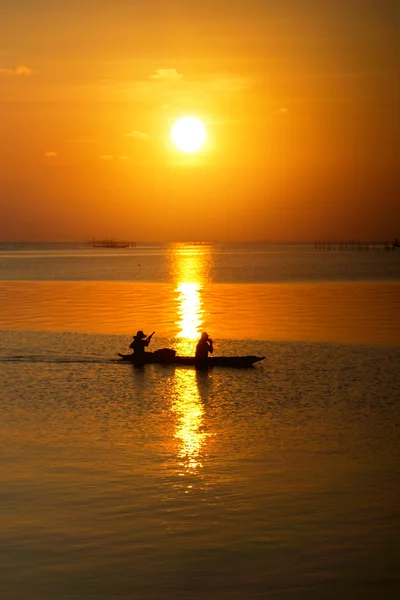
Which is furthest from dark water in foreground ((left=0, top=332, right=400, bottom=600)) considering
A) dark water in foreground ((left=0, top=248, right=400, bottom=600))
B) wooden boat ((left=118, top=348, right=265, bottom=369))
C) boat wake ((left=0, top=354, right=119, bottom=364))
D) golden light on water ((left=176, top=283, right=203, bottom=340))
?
golden light on water ((left=176, top=283, right=203, bottom=340))

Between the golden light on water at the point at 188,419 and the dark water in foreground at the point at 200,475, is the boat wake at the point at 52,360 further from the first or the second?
the golden light on water at the point at 188,419

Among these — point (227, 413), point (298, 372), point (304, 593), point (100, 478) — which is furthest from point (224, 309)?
point (304, 593)

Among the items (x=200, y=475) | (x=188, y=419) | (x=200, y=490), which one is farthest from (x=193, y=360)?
(x=200, y=490)

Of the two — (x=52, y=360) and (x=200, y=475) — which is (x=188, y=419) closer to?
(x=200, y=475)

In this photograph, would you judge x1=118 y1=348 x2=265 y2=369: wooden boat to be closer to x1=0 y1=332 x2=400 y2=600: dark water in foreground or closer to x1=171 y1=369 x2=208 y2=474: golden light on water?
x1=171 y1=369 x2=208 y2=474: golden light on water

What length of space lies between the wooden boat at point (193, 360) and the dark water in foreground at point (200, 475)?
43cm

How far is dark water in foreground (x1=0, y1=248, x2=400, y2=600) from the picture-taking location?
11609 millimetres

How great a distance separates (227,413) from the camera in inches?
918

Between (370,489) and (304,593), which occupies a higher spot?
(370,489)

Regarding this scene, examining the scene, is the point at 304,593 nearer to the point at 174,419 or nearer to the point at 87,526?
the point at 87,526

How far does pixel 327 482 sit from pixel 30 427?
842 cm

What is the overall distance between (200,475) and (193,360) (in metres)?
16.1

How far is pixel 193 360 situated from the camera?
32.4 meters

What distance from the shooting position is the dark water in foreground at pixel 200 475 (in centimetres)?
→ 1161
